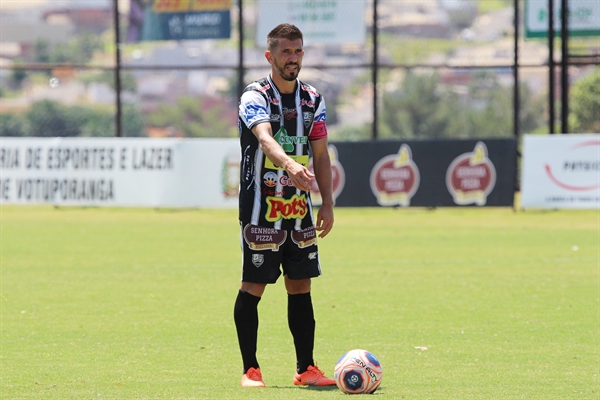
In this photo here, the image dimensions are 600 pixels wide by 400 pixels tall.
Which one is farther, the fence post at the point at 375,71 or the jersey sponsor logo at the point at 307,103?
the fence post at the point at 375,71

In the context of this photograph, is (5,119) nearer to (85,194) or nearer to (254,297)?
(85,194)

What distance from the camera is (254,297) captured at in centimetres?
627

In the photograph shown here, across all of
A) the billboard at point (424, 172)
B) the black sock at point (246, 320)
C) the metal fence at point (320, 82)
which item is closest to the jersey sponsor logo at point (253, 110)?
the black sock at point (246, 320)

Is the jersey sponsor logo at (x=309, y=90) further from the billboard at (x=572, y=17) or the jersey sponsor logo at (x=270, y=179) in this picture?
the billboard at (x=572, y=17)

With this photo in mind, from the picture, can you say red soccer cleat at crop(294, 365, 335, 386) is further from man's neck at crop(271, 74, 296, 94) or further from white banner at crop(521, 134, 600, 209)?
white banner at crop(521, 134, 600, 209)

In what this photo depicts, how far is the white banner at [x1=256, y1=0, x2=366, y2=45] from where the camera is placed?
23.7 metres

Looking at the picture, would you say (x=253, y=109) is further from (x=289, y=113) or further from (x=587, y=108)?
(x=587, y=108)

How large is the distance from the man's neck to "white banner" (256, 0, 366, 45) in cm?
1779

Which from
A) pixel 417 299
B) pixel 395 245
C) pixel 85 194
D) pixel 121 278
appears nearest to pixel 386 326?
pixel 417 299

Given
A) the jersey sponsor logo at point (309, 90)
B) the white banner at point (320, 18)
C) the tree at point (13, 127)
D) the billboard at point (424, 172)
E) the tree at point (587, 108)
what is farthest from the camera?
the tree at point (13, 127)

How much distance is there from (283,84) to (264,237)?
2.98 feet

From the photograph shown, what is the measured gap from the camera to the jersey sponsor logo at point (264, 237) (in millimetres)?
6094

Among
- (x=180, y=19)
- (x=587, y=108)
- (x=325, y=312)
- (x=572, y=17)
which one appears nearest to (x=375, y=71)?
(x=572, y=17)

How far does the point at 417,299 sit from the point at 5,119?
62457 millimetres
